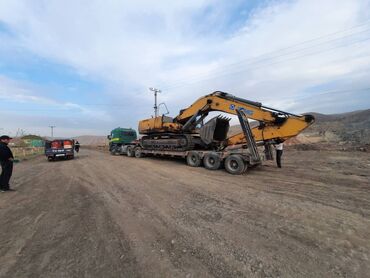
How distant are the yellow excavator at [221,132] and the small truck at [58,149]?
283 inches

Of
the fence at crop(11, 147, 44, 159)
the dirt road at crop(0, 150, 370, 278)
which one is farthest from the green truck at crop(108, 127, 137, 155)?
the dirt road at crop(0, 150, 370, 278)

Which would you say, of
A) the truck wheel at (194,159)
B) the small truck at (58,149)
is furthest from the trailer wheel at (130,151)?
the truck wheel at (194,159)

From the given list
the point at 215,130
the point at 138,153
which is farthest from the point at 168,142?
the point at 138,153

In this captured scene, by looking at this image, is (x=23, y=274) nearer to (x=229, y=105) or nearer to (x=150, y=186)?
(x=150, y=186)

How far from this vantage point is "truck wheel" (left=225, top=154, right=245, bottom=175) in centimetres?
979

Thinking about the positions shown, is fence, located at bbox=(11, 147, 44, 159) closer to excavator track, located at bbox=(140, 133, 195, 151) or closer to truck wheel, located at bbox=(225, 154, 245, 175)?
excavator track, located at bbox=(140, 133, 195, 151)

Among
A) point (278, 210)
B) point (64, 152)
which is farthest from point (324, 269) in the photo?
point (64, 152)

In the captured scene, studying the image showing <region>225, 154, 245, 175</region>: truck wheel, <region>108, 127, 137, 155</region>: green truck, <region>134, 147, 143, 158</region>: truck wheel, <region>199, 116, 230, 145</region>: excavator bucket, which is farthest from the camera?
<region>108, 127, 137, 155</region>: green truck

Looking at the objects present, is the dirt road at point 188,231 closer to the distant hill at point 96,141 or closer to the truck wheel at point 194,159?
the truck wheel at point 194,159

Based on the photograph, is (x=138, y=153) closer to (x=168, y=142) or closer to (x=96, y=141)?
(x=168, y=142)

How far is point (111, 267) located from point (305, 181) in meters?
7.15

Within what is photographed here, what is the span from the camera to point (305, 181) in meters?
8.04

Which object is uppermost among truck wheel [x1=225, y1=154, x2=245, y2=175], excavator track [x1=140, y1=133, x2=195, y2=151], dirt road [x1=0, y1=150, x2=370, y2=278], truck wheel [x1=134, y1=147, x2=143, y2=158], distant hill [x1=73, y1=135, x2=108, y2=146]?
distant hill [x1=73, y1=135, x2=108, y2=146]

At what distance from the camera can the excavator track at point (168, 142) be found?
13008mm
